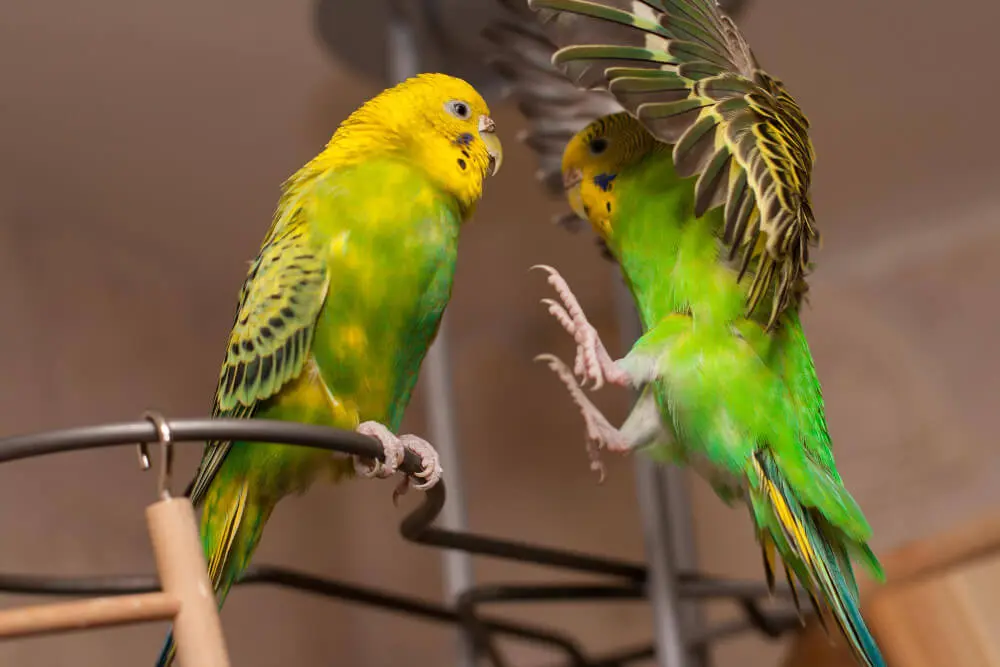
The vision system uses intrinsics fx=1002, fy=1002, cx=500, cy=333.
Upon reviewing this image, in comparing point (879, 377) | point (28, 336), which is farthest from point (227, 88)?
point (879, 377)

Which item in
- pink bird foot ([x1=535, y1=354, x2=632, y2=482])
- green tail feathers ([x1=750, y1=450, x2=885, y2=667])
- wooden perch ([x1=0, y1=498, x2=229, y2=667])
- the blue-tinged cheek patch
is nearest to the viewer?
wooden perch ([x1=0, y1=498, x2=229, y2=667])

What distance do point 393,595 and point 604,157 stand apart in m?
0.57

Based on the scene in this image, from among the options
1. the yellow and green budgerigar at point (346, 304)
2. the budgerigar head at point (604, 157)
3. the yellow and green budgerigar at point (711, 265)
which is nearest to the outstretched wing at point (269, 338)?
the yellow and green budgerigar at point (346, 304)

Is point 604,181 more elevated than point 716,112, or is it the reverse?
point 604,181

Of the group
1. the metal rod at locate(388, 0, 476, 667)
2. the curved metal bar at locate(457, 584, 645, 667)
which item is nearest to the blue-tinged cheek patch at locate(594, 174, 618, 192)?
the metal rod at locate(388, 0, 476, 667)

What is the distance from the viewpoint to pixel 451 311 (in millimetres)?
2342

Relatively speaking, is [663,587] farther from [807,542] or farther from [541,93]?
[541,93]

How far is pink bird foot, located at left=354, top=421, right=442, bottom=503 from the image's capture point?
0.80m

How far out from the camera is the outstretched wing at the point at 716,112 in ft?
2.75

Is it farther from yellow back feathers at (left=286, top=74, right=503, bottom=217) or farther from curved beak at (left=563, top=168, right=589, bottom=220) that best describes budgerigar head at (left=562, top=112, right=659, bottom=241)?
yellow back feathers at (left=286, top=74, right=503, bottom=217)

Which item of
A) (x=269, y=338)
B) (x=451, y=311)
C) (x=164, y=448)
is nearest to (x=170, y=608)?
(x=164, y=448)

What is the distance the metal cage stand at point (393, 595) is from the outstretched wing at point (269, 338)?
5.4 inches

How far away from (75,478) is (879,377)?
163cm

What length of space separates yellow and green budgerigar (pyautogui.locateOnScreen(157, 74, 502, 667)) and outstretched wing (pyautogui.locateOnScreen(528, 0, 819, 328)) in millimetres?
159
